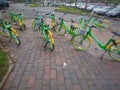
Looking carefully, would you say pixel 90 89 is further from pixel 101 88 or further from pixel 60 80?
pixel 60 80

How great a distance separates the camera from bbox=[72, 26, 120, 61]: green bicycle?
533 cm

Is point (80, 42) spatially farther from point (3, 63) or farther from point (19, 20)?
point (19, 20)

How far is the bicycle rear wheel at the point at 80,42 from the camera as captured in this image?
20.8 feet

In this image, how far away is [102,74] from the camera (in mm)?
4461

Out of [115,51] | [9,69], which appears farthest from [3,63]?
[115,51]

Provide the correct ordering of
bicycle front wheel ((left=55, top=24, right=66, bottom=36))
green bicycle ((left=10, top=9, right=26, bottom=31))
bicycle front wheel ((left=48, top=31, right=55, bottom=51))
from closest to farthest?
bicycle front wheel ((left=48, top=31, right=55, bottom=51)) → bicycle front wheel ((left=55, top=24, right=66, bottom=36)) → green bicycle ((left=10, top=9, right=26, bottom=31))

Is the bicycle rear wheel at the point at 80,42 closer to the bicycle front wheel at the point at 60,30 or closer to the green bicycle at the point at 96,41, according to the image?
the green bicycle at the point at 96,41

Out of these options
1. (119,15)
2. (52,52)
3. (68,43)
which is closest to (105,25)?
(68,43)

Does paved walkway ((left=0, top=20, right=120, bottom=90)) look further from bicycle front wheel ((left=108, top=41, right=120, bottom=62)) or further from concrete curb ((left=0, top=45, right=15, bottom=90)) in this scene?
bicycle front wheel ((left=108, top=41, right=120, bottom=62))

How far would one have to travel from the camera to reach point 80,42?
645cm

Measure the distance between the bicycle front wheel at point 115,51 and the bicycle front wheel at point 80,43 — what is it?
1.02 m

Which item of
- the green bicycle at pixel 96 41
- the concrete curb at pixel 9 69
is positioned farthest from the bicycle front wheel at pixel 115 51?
the concrete curb at pixel 9 69

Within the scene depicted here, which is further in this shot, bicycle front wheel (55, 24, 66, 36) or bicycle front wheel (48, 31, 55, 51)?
bicycle front wheel (55, 24, 66, 36)

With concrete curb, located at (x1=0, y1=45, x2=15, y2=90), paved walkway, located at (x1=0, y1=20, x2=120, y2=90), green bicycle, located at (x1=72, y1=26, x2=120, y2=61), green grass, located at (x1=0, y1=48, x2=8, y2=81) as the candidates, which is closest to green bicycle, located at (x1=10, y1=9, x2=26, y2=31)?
paved walkway, located at (x1=0, y1=20, x2=120, y2=90)
